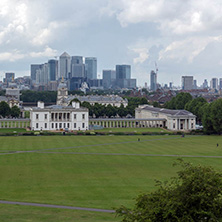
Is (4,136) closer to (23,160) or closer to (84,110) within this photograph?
(84,110)

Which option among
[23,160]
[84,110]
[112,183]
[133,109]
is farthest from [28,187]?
A: [133,109]

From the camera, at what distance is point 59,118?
479 feet

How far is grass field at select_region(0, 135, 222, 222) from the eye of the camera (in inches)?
1710

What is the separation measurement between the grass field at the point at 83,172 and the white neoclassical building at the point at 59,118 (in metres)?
42.7

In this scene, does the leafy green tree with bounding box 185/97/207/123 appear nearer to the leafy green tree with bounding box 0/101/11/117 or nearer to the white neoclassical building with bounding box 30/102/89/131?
the white neoclassical building with bounding box 30/102/89/131

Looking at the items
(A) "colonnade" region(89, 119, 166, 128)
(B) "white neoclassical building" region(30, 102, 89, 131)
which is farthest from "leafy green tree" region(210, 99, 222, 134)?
(B) "white neoclassical building" region(30, 102, 89, 131)

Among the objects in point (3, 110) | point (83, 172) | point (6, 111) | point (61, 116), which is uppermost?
point (3, 110)

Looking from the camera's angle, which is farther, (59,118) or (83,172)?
(59,118)

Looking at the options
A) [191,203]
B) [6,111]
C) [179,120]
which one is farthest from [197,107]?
[191,203]

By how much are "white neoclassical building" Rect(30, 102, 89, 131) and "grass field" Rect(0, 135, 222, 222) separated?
140 ft

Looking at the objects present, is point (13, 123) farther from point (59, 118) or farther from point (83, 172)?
point (83, 172)

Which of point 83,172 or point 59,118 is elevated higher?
point 59,118

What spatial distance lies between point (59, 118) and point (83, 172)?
282 feet

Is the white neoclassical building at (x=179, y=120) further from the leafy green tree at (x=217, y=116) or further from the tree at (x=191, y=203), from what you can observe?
the tree at (x=191, y=203)
